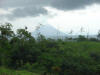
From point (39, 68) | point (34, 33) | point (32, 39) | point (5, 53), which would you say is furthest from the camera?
point (34, 33)

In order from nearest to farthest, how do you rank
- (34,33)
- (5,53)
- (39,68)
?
(39,68), (5,53), (34,33)

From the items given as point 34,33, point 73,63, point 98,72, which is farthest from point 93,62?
point 34,33

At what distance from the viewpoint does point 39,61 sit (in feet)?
74.5

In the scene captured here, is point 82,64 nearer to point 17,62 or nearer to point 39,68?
point 39,68

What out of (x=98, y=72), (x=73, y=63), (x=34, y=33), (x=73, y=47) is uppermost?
(x=34, y=33)

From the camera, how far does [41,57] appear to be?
2300 centimetres

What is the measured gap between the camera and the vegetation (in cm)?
2127

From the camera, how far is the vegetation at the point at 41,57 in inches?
837

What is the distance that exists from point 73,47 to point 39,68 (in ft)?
24.8

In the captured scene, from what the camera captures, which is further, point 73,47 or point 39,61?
point 73,47

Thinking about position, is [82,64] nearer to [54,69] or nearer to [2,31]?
[54,69]

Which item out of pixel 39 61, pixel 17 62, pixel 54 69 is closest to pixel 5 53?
pixel 17 62

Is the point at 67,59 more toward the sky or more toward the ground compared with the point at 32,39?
more toward the ground

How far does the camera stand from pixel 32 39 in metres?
25.3
